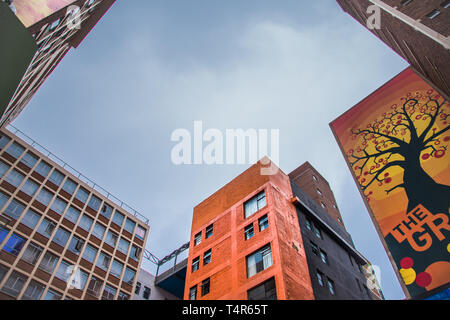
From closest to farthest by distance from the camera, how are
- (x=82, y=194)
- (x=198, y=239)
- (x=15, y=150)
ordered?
1. (x=198, y=239)
2. (x=15, y=150)
3. (x=82, y=194)

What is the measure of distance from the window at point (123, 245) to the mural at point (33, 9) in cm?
3686

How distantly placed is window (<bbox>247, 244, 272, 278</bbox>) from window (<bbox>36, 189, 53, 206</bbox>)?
29086mm

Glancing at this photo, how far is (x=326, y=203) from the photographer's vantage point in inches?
2213

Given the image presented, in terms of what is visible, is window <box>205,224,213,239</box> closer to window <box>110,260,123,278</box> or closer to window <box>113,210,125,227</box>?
window <box>110,260,123,278</box>

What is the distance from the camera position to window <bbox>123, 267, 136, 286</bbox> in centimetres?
4707

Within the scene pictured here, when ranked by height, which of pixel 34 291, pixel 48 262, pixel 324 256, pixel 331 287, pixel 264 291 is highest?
pixel 48 262

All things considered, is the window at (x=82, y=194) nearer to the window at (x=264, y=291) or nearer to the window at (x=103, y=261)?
the window at (x=103, y=261)

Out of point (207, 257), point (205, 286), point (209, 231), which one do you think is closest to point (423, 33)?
point (209, 231)

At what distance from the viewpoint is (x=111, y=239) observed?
4850 cm

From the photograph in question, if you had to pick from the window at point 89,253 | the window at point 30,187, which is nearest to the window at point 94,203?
the window at point 89,253

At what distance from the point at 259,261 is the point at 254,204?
6.59m

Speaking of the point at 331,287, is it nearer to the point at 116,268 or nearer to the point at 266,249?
the point at 266,249
